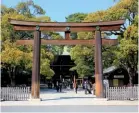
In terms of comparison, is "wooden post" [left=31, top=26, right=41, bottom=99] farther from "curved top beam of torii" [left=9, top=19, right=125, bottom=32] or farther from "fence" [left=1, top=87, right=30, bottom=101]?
"curved top beam of torii" [left=9, top=19, right=125, bottom=32]

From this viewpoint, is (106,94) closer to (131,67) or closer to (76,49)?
(131,67)

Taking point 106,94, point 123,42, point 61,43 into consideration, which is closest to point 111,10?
point 123,42

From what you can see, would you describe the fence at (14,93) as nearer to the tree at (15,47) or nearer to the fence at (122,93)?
the fence at (122,93)

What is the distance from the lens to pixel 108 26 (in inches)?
842

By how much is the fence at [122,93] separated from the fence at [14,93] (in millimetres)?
5412

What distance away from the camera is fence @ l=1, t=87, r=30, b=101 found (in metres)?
19.5

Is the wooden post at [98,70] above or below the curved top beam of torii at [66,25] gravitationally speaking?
below

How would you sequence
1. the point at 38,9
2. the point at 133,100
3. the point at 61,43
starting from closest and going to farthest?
the point at 133,100 → the point at 61,43 → the point at 38,9

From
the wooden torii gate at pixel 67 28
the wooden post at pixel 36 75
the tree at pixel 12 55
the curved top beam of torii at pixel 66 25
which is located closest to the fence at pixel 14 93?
the wooden post at pixel 36 75

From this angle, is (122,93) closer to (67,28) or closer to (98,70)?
(98,70)

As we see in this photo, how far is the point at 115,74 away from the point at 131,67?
859 centimetres

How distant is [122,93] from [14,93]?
23.4 ft

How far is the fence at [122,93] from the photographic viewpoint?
1983cm

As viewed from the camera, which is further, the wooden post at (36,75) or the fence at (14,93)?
the wooden post at (36,75)
